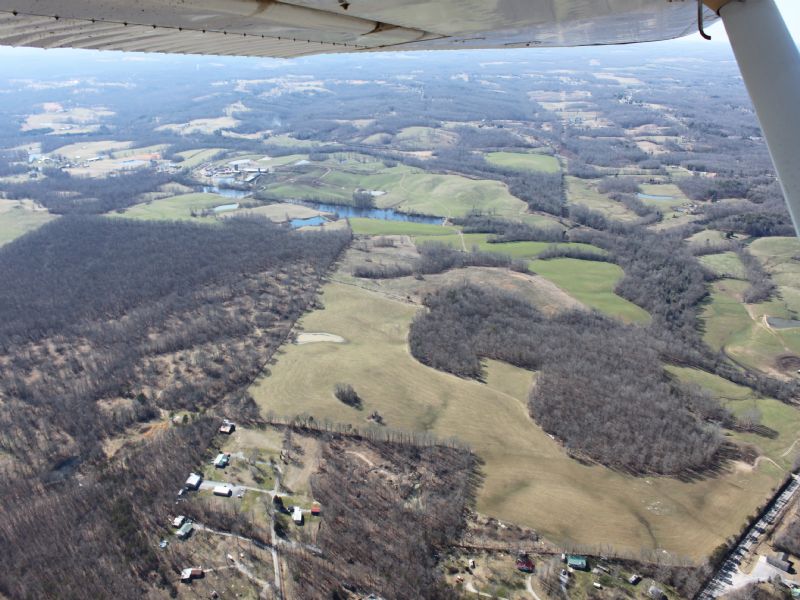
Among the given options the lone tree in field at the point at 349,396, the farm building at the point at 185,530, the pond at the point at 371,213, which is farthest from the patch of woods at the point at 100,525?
the pond at the point at 371,213

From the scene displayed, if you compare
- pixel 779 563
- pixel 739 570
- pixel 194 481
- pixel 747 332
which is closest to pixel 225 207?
pixel 194 481

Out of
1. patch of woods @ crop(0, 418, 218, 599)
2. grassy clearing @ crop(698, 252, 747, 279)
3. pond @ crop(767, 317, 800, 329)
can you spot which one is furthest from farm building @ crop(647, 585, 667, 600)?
grassy clearing @ crop(698, 252, 747, 279)

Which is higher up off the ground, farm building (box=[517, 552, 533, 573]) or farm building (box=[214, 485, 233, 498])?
farm building (box=[214, 485, 233, 498])

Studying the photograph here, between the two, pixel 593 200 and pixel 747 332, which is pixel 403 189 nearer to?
pixel 593 200

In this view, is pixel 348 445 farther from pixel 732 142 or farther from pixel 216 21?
pixel 732 142

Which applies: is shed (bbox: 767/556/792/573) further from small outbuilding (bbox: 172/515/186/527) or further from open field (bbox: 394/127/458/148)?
open field (bbox: 394/127/458/148)

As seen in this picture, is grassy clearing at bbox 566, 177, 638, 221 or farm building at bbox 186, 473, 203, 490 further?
grassy clearing at bbox 566, 177, 638, 221
